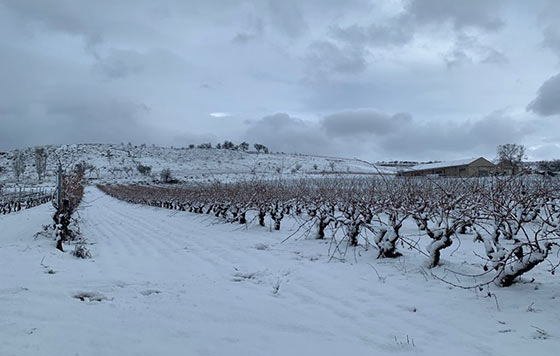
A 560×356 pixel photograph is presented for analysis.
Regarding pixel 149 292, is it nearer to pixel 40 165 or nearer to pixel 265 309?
pixel 265 309

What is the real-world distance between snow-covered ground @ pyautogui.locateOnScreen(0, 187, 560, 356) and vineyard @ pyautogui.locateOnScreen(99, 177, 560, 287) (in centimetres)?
45

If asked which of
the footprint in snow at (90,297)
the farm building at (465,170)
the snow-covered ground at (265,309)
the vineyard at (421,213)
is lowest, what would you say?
the footprint in snow at (90,297)

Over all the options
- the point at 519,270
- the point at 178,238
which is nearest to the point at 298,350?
the point at 519,270

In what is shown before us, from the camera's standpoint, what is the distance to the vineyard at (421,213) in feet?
14.8

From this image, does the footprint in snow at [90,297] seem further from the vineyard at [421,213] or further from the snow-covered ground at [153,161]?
the snow-covered ground at [153,161]

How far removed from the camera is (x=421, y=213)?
753 centimetres

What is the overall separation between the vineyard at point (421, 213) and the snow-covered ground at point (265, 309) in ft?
1.49

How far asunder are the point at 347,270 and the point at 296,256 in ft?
4.58

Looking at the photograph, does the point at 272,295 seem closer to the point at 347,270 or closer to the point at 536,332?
the point at 347,270

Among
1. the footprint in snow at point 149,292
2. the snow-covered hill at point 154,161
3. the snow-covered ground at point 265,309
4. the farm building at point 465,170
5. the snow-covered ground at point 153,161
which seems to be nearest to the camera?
the snow-covered ground at point 265,309

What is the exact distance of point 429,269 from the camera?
17.4ft

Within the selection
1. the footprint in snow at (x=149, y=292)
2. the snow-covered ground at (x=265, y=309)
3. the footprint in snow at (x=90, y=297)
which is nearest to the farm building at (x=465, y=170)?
the snow-covered ground at (x=265, y=309)

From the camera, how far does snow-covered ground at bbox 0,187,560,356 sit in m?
3.06

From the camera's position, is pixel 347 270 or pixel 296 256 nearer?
pixel 347 270
